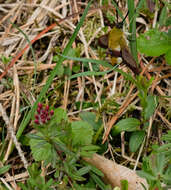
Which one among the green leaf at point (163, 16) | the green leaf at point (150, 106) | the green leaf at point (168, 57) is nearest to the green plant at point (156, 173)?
the green leaf at point (150, 106)

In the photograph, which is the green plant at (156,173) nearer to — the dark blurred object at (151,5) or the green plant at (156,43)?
the green plant at (156,43)

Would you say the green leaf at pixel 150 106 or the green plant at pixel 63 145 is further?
the green leaf at pixel 150 106

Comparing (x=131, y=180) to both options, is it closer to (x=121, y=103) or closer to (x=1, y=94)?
(x=121, y=103)

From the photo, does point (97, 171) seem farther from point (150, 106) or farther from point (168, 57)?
point (168, 57)

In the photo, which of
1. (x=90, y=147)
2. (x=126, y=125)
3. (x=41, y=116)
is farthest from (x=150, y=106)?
(x=41, y=116)

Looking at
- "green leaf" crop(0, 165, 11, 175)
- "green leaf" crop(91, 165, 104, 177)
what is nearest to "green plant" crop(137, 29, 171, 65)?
"green leaf" crop(91, 165, 104, 177)

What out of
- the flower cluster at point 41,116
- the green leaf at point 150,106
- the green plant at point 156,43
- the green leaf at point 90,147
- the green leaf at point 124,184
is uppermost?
the green plant at point 156,43

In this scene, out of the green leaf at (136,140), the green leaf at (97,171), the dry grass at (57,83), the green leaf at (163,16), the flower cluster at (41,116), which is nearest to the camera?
the flower cluster at (41,116)

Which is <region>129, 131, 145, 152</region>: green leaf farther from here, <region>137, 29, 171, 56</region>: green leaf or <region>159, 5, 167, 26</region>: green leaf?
<region>159, 5, 167, 26</region>: green leaf
